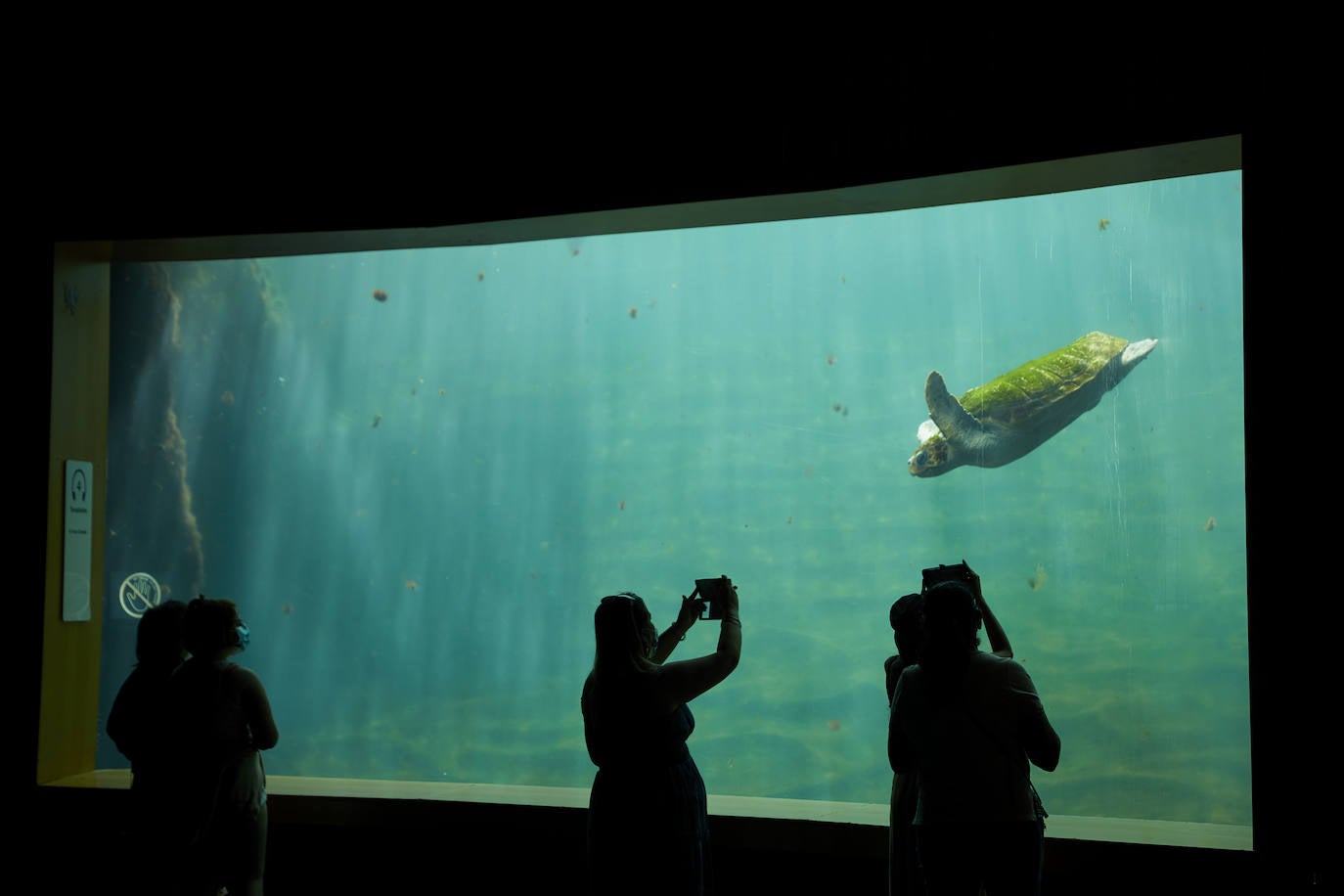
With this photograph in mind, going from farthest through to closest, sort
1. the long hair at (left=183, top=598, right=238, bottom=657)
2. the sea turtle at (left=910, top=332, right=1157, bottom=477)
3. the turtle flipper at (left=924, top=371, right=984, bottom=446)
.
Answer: the sea turtle at (left=910, top=332, right=1157, bottom=477) < the turtle flipper at (left=924, top=371, right=984, bottom=446) < the long hair at (left=183, top=598, right=238, bottom=657)

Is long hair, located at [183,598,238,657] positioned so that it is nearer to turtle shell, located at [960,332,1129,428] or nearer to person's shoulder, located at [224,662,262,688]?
person's shoulder, located at [224,662,262,688]

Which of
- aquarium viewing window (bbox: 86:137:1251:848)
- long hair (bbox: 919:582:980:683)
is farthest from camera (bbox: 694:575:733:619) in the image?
aquarium viewing window (bbox: 86:137:1251:848)

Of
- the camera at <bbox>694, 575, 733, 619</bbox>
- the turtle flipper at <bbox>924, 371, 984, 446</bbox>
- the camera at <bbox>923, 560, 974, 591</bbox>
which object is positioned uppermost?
the turtle flipper at <bbox>924, 371, 984, 446</bbox>

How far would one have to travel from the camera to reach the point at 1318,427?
2486 millimetres

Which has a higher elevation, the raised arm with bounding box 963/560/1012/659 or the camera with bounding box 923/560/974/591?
the camera with bounding box 923/560/974/591

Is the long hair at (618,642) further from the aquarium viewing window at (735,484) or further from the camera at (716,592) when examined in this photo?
the aquarium viewing window at (735,484)

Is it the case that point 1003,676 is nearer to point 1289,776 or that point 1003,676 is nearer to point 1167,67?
point 1289,776

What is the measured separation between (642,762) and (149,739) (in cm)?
158

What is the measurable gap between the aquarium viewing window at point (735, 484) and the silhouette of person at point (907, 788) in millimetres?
15900

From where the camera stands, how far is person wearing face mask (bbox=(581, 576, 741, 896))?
87.4 inches

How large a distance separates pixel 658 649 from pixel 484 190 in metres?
2.20

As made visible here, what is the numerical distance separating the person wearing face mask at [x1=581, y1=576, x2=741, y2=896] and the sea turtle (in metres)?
8.87

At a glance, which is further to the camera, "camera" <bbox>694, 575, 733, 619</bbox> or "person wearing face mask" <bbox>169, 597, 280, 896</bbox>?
"person wearing face mask" <bbox>169, 597, 280, 896</bbox>

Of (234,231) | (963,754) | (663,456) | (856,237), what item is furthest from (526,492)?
(963,754)
